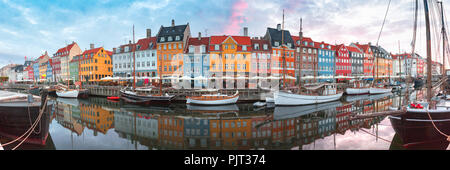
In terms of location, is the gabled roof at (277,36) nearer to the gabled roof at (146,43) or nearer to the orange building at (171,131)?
the gabled roof at (146,43)

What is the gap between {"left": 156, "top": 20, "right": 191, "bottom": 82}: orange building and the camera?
42688 millimetres

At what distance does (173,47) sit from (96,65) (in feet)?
84.1

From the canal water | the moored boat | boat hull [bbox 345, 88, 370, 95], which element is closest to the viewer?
the canal water

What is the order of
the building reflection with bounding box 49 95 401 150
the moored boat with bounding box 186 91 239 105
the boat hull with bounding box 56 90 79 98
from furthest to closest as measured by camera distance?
the boat hull with bounding box 56 90 79 98
the moored boat with bounding box 186 91 239 105
the building reflection with bounding box 49 95 401 150

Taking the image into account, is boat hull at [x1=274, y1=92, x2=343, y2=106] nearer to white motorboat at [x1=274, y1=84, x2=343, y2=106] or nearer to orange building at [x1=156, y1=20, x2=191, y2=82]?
white motorboat at [x1=274, y1=84, x2=343, y2=106]

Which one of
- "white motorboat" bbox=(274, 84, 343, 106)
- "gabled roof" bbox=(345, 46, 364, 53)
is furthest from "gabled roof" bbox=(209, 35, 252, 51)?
"gabled roof" bbox=(345, 46, 364, 53)

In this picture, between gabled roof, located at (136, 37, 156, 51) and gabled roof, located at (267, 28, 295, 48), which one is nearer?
gabled roof, located at (267, 28, 295, 48)

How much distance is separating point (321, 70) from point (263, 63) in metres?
19.9

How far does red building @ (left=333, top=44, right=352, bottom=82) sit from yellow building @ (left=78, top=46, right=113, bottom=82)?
61817 millimetres

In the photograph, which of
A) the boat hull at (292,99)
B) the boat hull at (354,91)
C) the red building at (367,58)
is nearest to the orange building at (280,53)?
the boat hull at (354,91)

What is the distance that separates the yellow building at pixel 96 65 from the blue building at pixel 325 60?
182ft

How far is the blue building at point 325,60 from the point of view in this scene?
5325 cm

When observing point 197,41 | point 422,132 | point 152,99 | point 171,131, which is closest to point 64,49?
point 197,41

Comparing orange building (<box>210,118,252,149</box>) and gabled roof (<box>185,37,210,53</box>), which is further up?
gabled roof (<box>185,37,210,53</box>)
